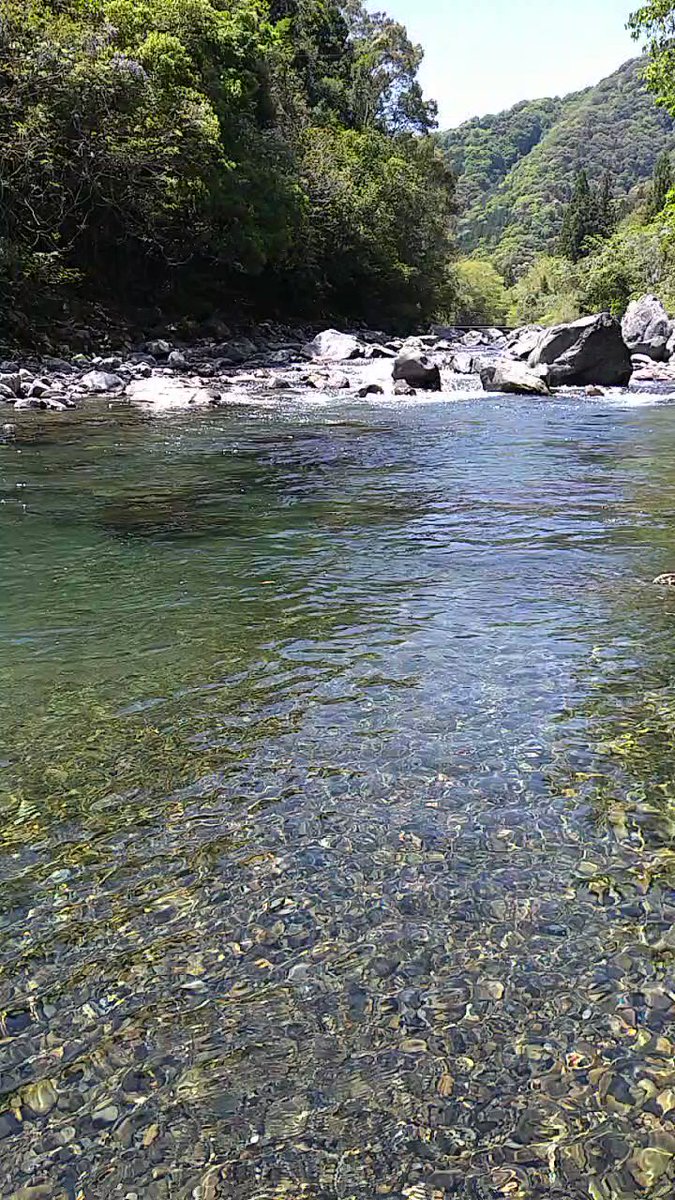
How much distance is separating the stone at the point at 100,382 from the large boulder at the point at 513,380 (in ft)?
29.1

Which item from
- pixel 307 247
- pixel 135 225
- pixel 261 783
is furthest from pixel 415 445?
pixel 307 247

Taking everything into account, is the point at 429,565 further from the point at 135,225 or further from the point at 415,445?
the point at 135,225

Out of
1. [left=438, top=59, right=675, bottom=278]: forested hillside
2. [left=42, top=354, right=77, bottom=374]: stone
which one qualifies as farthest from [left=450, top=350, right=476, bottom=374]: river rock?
[left=438, top=59, right=675, bottom=278]: forested hillside

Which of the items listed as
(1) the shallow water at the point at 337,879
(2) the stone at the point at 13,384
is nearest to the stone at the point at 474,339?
(2) the stone at the point at 13,384

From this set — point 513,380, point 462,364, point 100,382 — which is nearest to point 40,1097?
point 100,382

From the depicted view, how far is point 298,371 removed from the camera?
961 inches

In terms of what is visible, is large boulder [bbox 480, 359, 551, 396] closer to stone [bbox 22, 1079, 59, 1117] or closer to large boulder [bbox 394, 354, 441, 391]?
large boulder [bbox 394, 354, 441, 391]

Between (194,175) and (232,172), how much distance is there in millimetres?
3238

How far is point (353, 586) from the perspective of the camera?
Result: 643cm

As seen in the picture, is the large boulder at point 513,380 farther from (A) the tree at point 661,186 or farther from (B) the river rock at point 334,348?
(A) the tree at point 661,186

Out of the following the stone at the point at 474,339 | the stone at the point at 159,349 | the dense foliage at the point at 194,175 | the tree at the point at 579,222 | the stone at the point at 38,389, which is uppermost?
the tree at the point at 579,222

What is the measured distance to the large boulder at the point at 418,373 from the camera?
862 inches

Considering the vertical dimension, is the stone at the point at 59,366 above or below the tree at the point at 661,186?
below

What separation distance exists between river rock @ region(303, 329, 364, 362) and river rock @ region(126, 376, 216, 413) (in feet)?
26.9
